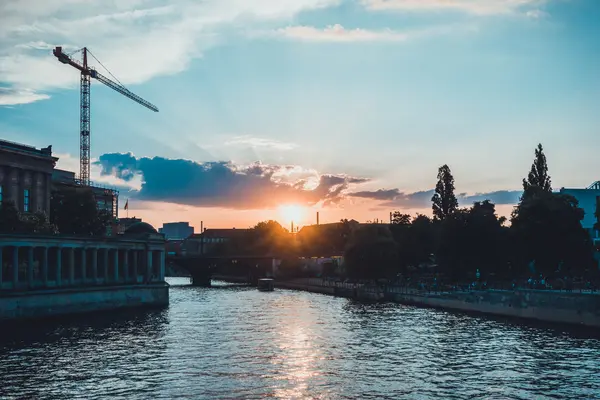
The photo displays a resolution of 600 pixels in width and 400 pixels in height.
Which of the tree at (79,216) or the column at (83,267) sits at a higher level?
the tree at (79,216)

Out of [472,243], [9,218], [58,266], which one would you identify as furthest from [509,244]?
[9,218]

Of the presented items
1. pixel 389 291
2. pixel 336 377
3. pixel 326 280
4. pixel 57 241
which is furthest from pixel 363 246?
pixel 336 377

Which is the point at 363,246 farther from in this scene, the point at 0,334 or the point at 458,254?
the point at 0,334

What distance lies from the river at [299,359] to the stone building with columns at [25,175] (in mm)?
51779

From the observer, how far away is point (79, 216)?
144 metres

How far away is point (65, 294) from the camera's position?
318ft

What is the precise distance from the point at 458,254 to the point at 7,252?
228 feet

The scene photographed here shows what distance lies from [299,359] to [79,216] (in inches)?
3855

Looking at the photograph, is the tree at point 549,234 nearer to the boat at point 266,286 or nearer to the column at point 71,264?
the column at point 71,264

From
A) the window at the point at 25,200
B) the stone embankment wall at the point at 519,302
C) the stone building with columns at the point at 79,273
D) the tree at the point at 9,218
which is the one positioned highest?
the window at the point at 25,200

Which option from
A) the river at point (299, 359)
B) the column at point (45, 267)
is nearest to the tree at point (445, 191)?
the river at point (299, 359)

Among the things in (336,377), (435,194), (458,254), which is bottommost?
(336,377)

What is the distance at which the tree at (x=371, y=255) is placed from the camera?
474ft

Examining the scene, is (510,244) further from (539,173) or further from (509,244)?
(539,173)
